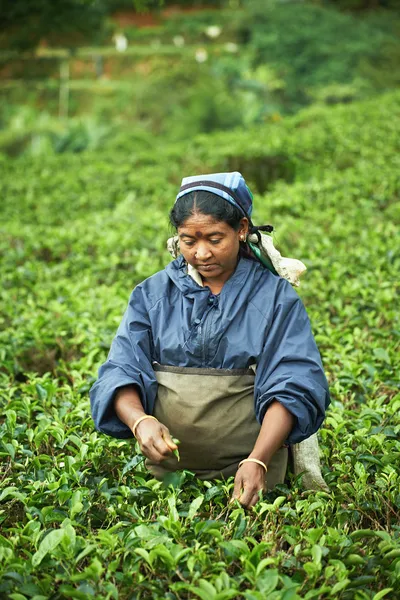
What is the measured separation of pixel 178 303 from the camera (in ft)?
8.04

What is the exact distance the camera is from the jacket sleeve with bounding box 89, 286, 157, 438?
225 cm

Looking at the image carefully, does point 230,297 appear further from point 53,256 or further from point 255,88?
point 255,88

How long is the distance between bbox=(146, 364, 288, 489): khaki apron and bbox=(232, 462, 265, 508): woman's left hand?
0.68ft

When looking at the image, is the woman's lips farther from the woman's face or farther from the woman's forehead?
the woman's forehead

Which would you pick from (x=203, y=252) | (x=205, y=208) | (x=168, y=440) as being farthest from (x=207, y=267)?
(x=168, y=440)

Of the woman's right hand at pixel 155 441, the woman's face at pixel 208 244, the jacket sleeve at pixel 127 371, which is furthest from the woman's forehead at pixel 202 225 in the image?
the woman's right hand at pixel 155 441

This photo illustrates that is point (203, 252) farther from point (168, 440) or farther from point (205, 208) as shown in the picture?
point (168, 440)

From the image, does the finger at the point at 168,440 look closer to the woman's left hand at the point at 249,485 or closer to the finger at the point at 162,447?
the finger at the point at 162,447

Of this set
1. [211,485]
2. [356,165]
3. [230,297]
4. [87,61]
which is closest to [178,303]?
[230,297]

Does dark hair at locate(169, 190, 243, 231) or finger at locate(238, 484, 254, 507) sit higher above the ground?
dark hair at locate(169, 190, 243, 231)

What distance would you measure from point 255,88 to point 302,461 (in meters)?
15.9

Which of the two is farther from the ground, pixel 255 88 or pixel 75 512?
pixel 75 512

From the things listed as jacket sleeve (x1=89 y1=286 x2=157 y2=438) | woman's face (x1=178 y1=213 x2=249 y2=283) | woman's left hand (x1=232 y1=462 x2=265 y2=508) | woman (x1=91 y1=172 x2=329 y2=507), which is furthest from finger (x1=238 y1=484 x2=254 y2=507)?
woman's face (x1=178 y1=213 x2=249 y2=283)

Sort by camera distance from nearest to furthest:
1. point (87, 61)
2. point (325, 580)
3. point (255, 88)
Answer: point (325, 580) < point (255, 88) < point (87, 61)
